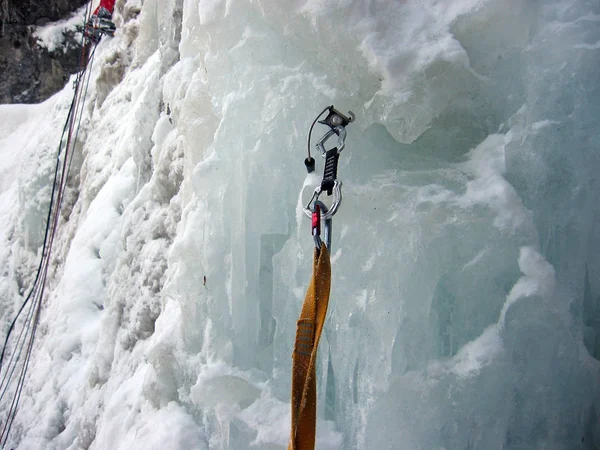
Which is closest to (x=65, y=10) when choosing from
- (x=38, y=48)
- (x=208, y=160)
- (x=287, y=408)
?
(x=38, y=48)

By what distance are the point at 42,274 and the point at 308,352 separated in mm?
5730

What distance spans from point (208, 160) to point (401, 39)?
88 cm

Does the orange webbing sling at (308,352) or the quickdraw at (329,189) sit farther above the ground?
the quickdraw at (329,189)

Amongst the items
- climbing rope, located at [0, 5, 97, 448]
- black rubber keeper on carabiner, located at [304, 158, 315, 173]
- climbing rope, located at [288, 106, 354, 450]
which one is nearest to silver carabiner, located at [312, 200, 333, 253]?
climbing rope, located at [288, 106, 354, 450]

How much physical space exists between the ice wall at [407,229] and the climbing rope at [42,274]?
357 centimetres

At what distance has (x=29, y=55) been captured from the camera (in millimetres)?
10508

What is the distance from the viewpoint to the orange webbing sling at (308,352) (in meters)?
1.25

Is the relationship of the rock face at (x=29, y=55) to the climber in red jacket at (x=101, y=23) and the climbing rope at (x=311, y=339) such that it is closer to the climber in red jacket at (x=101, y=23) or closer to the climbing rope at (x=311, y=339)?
the climber in red jacket at (x=101, y=23)

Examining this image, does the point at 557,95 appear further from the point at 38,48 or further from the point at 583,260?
the point at 38,48

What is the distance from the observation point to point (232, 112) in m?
2.01

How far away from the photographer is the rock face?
403 inches

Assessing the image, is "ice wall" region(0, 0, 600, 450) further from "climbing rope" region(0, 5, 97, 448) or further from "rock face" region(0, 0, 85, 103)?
"rock face" region(0, 0, 85, 103)

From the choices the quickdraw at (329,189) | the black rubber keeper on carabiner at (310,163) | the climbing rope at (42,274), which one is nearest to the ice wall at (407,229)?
the black rubber keeper on carabiner at (310,163)

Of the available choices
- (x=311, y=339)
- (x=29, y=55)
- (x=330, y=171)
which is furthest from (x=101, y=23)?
(x=311, y=339)
